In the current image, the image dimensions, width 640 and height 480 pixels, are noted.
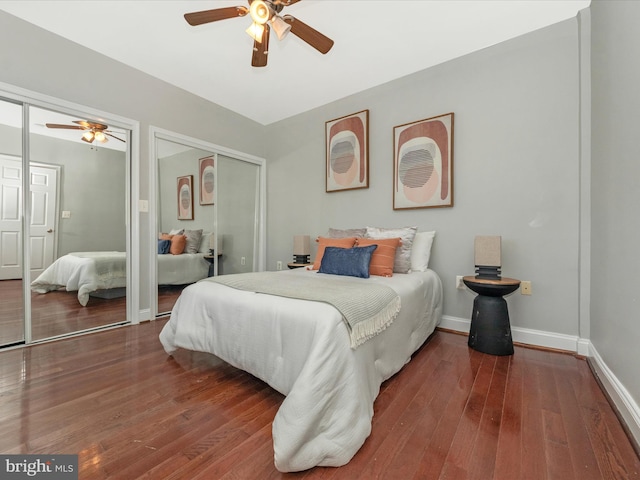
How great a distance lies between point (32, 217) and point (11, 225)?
0.14 m

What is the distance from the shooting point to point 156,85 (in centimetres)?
311

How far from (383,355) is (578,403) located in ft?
3.52

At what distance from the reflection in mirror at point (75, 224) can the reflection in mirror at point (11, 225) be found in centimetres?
8

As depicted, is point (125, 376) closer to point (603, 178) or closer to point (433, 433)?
point (433, 433)

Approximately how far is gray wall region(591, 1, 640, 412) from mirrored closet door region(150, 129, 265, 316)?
12.1 ft

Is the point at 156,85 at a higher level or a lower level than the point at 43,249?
higher

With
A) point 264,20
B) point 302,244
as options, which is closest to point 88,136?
point 264,20

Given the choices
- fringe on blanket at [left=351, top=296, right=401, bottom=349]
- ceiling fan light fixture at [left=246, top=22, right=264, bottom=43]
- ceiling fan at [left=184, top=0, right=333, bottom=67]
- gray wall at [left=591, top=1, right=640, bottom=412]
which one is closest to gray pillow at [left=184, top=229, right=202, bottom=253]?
ceiling fan at [left=184, top=0, right=333, bottom=67]

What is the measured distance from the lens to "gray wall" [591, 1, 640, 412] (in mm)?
1401

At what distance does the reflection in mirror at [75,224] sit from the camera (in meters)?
2.42

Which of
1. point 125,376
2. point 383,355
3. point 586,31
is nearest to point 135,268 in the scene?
point 125,376

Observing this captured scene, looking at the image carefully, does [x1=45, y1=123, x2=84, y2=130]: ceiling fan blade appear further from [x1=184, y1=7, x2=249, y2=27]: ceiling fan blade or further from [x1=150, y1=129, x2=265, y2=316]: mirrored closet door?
[x1=184, y1=7, x2=249, y2=27]: ceiling fan blade

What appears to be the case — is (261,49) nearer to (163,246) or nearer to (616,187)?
(163,246)

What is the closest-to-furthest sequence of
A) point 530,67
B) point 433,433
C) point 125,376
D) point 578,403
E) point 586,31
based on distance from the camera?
1. point 433,433
2. point 578,403
3. point 125,376
4. point 586,31
5. point 530,67
